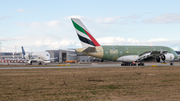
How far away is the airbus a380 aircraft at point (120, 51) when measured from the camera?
49531 millimetres

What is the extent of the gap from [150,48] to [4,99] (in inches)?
1961

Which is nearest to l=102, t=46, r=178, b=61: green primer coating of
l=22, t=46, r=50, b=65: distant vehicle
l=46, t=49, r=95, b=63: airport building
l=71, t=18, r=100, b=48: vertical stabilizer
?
l=71, t=18, r=100, b=48: vertical stabilizer

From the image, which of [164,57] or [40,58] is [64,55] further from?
[164,57]

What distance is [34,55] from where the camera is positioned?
86375 millimetres

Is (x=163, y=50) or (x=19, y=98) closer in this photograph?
(x=19, y=98)

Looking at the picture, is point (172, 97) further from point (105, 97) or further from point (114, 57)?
point (114, 57)

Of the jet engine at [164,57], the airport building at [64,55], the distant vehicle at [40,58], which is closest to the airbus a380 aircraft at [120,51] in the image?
the jet engine at [164,57]

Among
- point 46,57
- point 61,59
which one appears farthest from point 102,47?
point 61,59

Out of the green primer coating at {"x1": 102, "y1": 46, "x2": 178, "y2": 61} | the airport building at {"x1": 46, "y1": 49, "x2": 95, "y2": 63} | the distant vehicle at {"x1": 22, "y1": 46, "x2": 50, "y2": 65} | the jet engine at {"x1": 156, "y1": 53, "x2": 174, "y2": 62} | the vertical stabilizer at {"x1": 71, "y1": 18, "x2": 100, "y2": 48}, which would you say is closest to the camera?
the vertical stabilizer at {"x1": 71, "y1": 18, "x2": 100, "y2": 48}


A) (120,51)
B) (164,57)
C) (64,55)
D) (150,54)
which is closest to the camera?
(150,54)

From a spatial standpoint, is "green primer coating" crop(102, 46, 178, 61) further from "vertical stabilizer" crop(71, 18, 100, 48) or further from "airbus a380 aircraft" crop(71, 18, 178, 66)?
"vertical stabilizer" crop(71, 18, 100, 48)

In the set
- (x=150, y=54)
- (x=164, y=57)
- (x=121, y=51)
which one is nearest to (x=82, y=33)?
(x=121, y=51)

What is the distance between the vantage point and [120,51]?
53844mm

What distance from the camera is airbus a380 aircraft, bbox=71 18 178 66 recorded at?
49.5 meters
